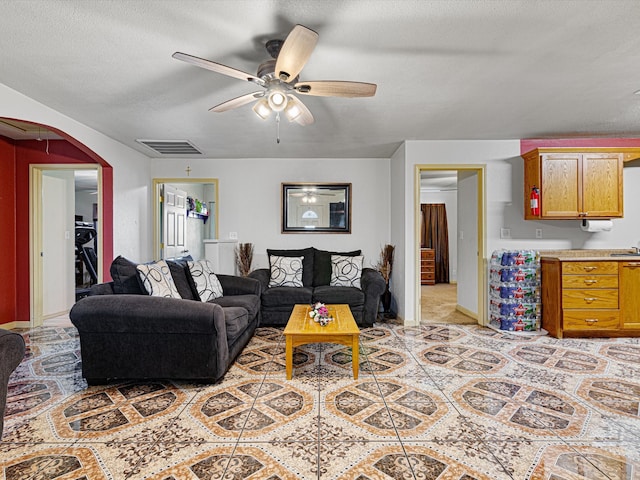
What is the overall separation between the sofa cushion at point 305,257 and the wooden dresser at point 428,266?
4.00 meters

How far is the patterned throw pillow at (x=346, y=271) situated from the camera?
477 centimetres

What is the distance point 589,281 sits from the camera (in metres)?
3.84

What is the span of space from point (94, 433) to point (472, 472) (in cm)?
205

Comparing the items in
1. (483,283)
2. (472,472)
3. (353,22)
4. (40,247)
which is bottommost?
(472,472)

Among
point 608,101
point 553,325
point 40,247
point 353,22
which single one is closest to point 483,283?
point 553,325

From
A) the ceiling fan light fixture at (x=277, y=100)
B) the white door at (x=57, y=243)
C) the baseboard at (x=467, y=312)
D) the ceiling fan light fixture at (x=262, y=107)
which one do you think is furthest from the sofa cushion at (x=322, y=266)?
the white door at (x=57, y=243)

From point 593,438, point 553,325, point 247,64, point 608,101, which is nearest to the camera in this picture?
point 593,438

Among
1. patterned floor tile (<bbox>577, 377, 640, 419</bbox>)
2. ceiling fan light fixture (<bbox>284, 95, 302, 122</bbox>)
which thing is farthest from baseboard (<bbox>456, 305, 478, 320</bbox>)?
ceiling fan light fixture (<bbox>284, 95, 302, 122</bbox>)

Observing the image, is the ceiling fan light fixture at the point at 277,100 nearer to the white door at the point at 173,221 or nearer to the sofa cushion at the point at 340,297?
the sofa cushion at the point at 340,297

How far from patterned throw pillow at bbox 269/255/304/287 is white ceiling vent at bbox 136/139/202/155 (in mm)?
1934

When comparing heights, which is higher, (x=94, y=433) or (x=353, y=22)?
(x=353, y=22)

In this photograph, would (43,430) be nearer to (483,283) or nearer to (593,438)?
(593,438)

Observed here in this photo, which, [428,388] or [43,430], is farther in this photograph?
[428,388]

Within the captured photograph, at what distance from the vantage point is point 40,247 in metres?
4.46
